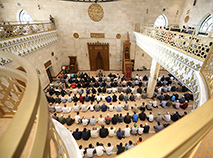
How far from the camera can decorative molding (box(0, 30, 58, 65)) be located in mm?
4650

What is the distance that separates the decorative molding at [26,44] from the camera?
183 inches

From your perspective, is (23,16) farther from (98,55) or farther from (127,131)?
(127,131)

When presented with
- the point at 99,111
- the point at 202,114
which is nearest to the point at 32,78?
the point at 202,114

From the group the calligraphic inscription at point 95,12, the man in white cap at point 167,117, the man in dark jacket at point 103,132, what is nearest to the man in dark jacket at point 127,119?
the man in dark jacket at point 103,132

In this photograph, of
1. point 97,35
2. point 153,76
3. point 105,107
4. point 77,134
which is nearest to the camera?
point 77,134

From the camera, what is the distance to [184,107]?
6.09 m

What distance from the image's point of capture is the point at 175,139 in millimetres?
319

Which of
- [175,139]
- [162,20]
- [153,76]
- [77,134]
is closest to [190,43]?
[153,76]

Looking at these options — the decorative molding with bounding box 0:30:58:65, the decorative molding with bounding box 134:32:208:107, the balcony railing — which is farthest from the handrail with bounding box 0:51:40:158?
the decorative molding with bounding box 0:30:58:65

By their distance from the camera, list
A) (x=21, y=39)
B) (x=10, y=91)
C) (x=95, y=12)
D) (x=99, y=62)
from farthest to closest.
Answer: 1. (x=99, y=62)
2. (x=95, y=12)
3. (x=21, y=39)
4. (x=10, y=91)

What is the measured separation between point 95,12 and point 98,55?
3.75m

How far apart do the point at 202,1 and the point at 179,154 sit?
11217 mm

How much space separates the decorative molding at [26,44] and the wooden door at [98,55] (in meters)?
3.56

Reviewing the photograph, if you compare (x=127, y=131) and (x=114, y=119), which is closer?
(x=127, y=131)
